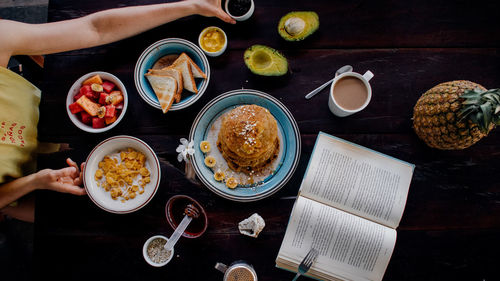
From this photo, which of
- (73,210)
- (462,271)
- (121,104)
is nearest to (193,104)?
(121,104)

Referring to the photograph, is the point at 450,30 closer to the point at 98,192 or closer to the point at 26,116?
the point at 98,192

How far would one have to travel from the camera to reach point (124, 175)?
1.45 meters

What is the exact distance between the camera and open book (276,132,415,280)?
1.38 metres

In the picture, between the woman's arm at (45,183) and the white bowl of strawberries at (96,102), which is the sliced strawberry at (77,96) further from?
the woman's arm at (45,183)

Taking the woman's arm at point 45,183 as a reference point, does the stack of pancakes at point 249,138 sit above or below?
above

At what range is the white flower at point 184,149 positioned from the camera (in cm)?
144

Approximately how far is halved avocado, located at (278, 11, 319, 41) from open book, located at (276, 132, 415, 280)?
1.70 ft

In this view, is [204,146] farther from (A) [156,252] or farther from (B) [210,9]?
(B) [210,9]

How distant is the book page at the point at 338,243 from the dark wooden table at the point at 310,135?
0.08 m

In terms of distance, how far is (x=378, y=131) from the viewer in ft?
4.92

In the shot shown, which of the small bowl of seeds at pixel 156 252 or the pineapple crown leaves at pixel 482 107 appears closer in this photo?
the pineapple crown leaves at pixel 482 107

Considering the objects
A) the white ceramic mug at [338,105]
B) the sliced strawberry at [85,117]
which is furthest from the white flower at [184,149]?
the white ceramic mug at [338,105]

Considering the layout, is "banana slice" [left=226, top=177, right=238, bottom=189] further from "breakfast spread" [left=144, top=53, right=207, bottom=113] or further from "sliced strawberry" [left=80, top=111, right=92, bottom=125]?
"sliced strawberry" [left=80, top=111, right=92, bottom=125]

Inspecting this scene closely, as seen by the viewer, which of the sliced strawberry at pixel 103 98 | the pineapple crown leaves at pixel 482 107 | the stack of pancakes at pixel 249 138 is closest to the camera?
the pineapple crown leaves at pixel 482 107
